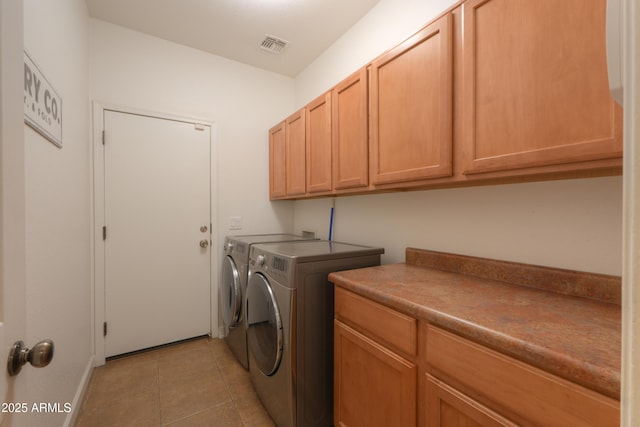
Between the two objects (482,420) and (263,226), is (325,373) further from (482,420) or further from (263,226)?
(263,226)

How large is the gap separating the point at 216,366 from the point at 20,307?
186 cm

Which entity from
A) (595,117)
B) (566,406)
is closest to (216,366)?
(566,406)

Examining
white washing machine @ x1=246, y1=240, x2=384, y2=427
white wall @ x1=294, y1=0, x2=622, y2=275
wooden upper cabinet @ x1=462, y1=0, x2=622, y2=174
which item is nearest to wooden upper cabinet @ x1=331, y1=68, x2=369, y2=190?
white wall @ x1=294, y1=0, x2=622, y2=275

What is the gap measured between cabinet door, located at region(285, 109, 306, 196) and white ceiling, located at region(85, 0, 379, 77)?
70 centimetres

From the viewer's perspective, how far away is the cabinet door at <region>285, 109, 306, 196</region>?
217 centimetres

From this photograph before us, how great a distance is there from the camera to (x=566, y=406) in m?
0.59

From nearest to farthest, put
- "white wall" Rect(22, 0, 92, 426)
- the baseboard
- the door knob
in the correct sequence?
the door knob < "white wall" Rect(22, 0, 92, 426) < the baseboard

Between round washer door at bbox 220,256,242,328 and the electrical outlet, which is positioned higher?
the electrical outlet

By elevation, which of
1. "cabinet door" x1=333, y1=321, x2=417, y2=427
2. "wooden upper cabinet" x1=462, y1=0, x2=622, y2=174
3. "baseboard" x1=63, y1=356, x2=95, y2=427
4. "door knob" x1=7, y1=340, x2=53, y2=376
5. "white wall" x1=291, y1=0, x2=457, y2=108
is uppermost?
"white wall" x1=291, y1=0, x2=457, y2=108

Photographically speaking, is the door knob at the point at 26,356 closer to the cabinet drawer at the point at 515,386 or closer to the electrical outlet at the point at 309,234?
the cabinet drawer at the point at 515,386

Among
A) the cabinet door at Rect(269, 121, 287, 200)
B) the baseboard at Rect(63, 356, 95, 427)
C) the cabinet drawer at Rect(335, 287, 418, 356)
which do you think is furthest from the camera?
the cabinet door at Rect(269, 121, 287, 200)

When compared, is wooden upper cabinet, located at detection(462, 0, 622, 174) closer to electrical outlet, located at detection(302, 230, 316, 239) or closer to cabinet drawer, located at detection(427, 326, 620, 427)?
cabinet drawer, located at detection(427, 326, 620, 427)

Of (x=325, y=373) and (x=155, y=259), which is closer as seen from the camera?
(x=325, y=373)

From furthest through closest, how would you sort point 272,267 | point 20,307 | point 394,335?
point 272,267
point 394,335
point 20,307
